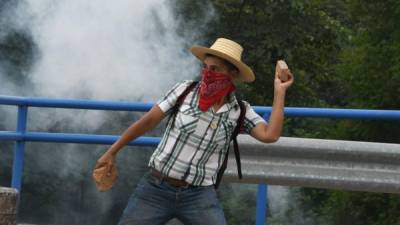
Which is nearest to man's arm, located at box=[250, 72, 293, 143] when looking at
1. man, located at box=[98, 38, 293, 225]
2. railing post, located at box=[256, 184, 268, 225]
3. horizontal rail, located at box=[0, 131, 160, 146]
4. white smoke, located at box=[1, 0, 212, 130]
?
man, located at box=[98, 38, 293, 225]

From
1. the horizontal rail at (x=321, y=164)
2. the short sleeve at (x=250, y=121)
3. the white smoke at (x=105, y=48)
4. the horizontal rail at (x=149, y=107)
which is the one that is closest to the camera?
the short sleeve at (x=250, y=121)

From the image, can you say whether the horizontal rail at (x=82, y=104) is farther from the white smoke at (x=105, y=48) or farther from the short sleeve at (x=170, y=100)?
the white smoke at (x=105, y=48)

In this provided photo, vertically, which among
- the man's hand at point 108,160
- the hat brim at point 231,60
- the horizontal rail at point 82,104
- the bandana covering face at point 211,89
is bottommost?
the horizontal rail at point 82,104

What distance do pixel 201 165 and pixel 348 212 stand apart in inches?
152

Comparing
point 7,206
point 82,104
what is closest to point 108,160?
point 7,206

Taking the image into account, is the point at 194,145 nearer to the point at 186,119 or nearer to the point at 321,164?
the point at 186,119

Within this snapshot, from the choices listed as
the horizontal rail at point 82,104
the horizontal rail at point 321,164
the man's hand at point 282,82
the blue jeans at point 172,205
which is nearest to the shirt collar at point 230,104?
the man's hand at point 282,82

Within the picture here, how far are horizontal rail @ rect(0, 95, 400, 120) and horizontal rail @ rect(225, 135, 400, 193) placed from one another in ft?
1.25

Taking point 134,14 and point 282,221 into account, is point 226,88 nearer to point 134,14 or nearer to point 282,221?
point 282,221

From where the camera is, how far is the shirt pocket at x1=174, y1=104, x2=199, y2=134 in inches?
212

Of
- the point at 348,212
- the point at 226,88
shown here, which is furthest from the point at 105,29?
the point at 226,88

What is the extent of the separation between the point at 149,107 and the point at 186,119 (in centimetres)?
202

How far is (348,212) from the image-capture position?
9031 mm

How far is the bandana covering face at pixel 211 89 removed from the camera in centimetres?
538
